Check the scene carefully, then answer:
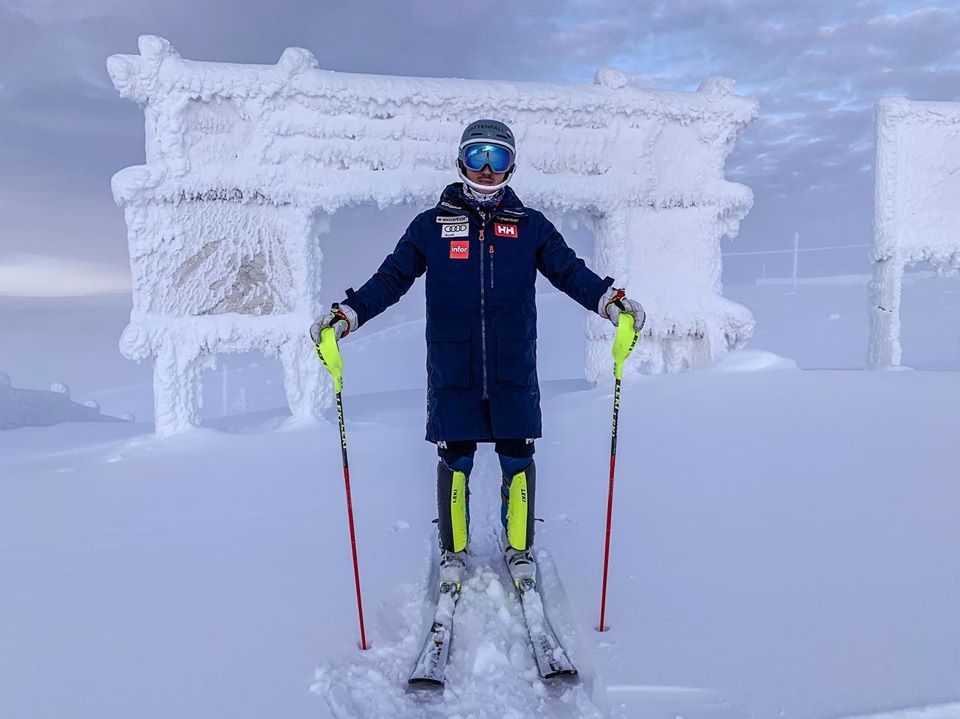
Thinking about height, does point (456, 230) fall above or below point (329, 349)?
above

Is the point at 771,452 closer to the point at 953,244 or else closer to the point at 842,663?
the point at 842,663

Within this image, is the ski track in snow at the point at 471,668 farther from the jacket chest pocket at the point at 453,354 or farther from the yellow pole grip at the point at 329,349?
the yellow pole grip at the point at 329,349

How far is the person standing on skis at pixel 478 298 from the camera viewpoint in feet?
8.05

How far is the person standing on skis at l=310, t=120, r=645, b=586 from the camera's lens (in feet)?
8.05

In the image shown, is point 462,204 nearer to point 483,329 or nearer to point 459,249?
point 459,249

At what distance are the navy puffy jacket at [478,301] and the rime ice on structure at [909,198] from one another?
8.94m

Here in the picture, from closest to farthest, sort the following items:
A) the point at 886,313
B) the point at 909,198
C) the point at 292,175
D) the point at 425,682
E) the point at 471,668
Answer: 1. the point at 425,682
2. the point at 471,668
3. the point at 292,175
4. the point at 909,198
5. the point at 886,313

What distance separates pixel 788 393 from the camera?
6012 millimetres

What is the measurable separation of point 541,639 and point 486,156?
6.20ft

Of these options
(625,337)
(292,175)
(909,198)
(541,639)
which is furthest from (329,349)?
(909,198)

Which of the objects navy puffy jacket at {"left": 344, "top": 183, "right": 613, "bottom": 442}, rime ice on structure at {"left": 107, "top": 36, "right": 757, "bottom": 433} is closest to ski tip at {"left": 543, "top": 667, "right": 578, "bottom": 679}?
navy puffy jacket at {"left": 344, "top": 183, "right": 613, "bottom": 442}

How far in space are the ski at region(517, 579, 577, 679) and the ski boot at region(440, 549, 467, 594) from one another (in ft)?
0.85

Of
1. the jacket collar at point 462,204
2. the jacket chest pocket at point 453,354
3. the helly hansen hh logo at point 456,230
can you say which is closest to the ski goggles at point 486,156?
the jacket collar at point 462,204

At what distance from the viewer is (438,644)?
1.98 metres
